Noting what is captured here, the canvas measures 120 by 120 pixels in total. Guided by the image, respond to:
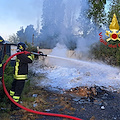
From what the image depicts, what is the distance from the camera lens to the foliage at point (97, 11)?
31.2ft

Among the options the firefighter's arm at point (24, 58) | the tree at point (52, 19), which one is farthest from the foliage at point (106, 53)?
the firefighter's arm at point (24, 58)

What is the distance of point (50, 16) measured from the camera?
37.9 feet

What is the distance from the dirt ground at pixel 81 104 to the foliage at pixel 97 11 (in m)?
6.53

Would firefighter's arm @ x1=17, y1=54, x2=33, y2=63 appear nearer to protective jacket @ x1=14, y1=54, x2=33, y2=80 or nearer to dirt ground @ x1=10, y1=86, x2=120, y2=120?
protective jacket @ x1=14, y1=54, x2=33, y2=80

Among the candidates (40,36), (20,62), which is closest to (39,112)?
(20,62)

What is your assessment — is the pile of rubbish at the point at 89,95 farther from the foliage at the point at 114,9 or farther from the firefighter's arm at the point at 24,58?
the foliage at the point at 114,9

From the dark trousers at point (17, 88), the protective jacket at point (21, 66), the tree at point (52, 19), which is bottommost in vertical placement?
the dark trousers at point (17, 88)

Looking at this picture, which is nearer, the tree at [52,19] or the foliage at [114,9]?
the foliage at [114,9]

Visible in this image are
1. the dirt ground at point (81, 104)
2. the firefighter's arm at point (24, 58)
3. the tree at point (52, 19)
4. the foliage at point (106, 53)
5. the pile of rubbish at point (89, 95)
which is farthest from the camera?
the tree at point (52, 19)

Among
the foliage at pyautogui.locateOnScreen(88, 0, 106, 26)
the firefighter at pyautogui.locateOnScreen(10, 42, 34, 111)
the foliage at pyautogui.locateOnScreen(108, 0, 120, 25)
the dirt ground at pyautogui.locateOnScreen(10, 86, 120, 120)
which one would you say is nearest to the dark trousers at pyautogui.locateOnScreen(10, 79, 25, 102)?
the firefighter at pyautogui.locateOnScreen(10, 42, 34, 111)

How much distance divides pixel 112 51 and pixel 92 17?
3.68 meters

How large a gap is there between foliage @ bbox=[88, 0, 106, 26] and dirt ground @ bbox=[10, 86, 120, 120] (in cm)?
653

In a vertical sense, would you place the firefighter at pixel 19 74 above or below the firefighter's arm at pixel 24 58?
below

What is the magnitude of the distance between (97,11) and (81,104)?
26.5 ft
